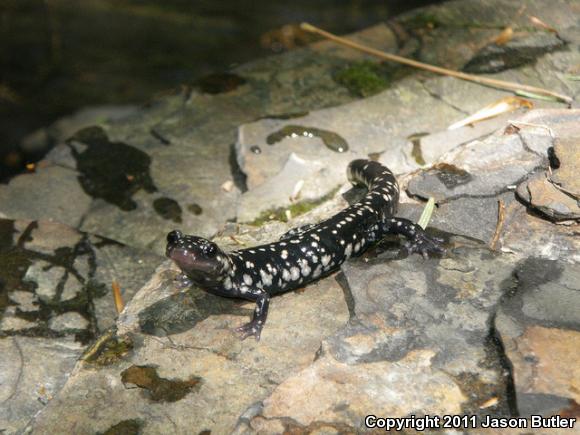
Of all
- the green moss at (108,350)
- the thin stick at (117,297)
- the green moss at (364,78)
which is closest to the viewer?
the green moss at (108,350)

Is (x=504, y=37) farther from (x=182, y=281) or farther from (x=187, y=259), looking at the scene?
(x=187, y=259)

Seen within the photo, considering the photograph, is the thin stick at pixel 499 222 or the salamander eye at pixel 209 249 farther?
the thin stick at pixel 499 222

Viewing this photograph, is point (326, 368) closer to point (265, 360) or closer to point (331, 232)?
point (265, 360)

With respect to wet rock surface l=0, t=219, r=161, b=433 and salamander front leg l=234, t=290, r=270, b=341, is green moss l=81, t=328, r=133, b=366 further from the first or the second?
salamander front leg l=234, t=290, r=270, b=341

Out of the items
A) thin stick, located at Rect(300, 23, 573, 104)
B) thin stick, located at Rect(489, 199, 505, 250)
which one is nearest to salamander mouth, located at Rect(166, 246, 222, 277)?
thin stick, located at Rect(489, 199, 505, 250)

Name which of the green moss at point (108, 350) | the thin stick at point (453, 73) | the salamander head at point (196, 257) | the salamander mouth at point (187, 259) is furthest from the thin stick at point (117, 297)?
the thin stick at point (453, 73)

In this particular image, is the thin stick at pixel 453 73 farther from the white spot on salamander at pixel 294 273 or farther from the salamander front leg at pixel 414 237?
the white spot on salamander at pixel 294 273
